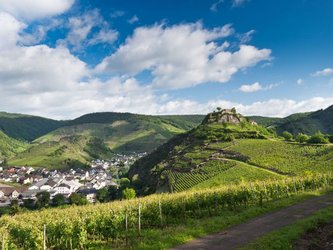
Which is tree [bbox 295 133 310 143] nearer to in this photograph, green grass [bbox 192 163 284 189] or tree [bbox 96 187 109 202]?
green grass [bbox 192 163 284 189]

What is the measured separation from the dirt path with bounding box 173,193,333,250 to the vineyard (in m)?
4.44

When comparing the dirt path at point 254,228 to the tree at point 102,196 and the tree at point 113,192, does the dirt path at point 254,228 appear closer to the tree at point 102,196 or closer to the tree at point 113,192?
the tree at point 102,196

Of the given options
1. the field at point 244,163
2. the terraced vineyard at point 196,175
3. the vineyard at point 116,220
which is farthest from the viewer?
the terraced vineyard at point 196,175

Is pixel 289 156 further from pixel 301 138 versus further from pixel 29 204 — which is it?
pixel 29 204

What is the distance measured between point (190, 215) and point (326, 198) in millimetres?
15521

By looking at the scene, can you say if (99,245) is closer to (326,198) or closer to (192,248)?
(192,248)

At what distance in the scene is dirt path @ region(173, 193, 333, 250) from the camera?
19.6 meters

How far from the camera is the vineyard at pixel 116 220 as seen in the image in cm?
2229

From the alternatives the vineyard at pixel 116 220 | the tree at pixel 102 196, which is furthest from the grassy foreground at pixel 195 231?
the tree at pixel 102 196

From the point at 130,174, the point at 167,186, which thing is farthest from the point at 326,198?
the point at 130,174

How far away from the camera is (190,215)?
31.1m

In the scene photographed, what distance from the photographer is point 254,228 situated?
23.2 meters

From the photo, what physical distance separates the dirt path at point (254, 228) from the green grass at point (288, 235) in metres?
0.96

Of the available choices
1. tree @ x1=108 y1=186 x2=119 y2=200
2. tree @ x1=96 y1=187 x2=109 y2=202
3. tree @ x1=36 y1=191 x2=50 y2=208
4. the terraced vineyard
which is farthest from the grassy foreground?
tree @ x1=108 y1=186 x2=119 y2=200
